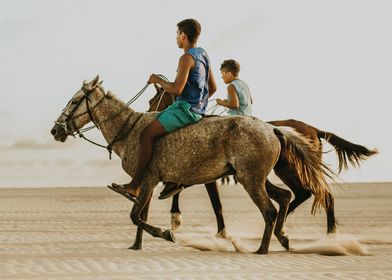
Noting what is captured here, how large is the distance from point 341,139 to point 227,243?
2661mm

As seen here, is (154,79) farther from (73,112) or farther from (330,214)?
(330,214)

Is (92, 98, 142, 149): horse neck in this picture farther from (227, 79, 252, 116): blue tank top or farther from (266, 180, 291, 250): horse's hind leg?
(266, 180, 291, 250): horse's hind leg

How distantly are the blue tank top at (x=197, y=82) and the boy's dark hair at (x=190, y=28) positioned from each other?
0.17m

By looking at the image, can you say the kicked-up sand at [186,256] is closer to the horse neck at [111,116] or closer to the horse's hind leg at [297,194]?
the horse's hind leg at [297,194]

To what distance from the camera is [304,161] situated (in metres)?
10.3

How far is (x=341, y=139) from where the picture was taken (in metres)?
12.5

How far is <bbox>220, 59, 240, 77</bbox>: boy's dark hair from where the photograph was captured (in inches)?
448

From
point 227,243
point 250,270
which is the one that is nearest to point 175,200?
point 227,243

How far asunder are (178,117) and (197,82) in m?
0.50

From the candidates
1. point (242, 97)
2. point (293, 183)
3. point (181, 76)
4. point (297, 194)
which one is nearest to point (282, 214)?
point (293, 183)

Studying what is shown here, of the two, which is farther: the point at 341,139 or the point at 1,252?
the point at 341,139

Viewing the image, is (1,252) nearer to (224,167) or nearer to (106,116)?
(106,116)

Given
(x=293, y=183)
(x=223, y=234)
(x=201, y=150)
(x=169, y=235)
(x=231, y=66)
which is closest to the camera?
(x=169, y=235)

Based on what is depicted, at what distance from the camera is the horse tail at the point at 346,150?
12383mm
